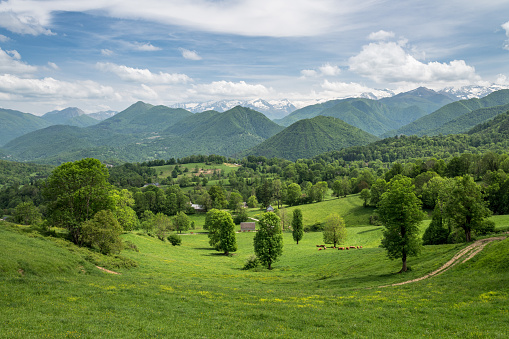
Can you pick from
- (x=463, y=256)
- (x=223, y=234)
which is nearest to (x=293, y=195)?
(x=223, y=234)

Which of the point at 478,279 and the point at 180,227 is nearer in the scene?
the point at 478,279

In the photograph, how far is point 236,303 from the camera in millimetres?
24438

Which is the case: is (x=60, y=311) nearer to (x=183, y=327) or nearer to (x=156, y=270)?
(x=183, y=327)

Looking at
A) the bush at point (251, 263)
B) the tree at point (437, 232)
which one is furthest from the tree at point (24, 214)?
the tree at point (437, 232)

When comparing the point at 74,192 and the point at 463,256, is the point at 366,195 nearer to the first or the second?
the point at 463,256

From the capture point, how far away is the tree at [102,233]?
138 ft

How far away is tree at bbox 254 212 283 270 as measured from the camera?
55469 mm

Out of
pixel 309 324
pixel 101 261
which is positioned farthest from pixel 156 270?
pixel 309 324

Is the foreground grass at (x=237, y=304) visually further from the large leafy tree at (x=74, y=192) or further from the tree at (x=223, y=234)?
the tree at (x=223, y=234)

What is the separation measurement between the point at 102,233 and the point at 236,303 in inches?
1063

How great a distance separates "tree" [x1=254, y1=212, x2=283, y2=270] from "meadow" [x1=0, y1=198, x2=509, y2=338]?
55.4 feet

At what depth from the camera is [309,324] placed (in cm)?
1964

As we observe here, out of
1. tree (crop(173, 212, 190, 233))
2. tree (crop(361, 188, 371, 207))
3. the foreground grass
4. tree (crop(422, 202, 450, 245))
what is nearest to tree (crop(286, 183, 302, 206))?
tree (crop(361, 188, 371, 207))

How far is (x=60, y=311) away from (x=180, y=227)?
93269 mm
